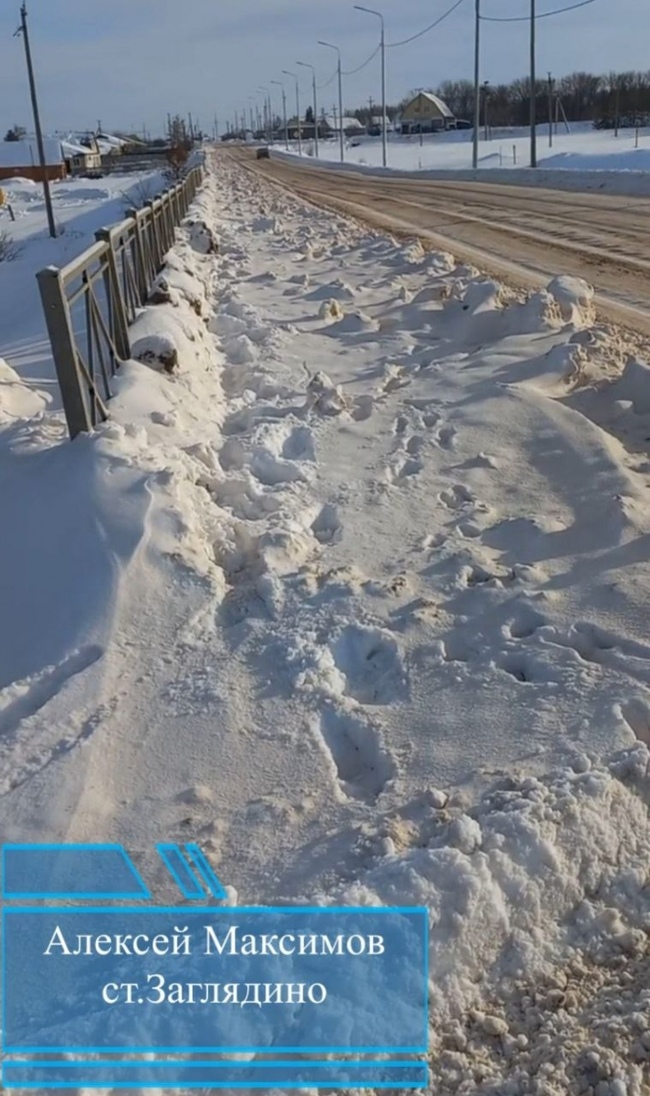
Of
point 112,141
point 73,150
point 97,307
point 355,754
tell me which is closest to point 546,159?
point 97,307

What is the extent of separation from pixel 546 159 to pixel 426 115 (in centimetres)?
6738

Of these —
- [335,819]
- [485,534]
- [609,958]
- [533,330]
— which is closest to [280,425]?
[485,534]

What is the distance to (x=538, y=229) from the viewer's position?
15344 millimetres

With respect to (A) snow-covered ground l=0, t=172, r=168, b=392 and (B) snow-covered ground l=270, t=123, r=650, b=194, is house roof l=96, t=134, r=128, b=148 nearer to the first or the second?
(B) snow-covered ground l=270, t=123, r=650, b=194

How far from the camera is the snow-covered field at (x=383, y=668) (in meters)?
2.36

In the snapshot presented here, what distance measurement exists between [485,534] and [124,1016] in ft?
9.27

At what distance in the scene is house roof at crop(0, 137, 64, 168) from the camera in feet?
289

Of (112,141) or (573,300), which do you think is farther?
(112,141)

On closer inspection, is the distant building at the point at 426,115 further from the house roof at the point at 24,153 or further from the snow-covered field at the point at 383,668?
the snow-covered field at the point at 383,668

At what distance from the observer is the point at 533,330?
7.48 metres

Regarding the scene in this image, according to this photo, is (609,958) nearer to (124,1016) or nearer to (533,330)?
(124,1016)

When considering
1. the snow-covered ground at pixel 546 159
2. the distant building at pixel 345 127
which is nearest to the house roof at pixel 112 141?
the distant building at pixel 345 127

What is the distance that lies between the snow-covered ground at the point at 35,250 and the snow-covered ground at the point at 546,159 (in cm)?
1227

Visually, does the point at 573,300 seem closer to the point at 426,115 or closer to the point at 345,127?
the point at 426,115
